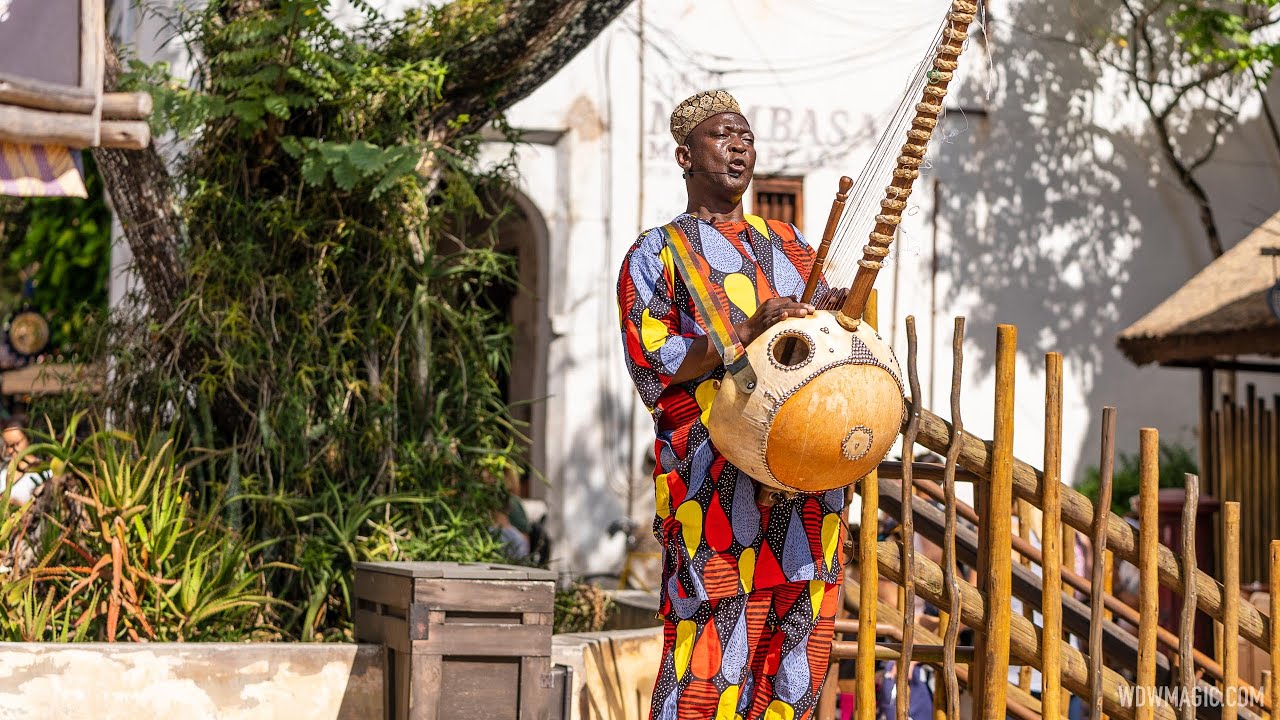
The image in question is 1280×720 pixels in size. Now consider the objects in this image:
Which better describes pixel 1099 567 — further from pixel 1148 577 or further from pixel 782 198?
pixel 782 198

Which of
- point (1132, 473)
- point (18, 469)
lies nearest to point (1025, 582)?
point (18, 469)

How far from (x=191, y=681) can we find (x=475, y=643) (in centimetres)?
86

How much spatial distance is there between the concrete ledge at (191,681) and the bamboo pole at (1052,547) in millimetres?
1981

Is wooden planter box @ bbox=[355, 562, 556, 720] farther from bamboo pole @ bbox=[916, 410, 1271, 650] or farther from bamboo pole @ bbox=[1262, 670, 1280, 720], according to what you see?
bamboo pole @ bbox=[1262, 670, 1280, 720]

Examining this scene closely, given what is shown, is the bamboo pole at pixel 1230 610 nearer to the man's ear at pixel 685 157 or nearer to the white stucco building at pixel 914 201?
the man's ear at pixel 685 157

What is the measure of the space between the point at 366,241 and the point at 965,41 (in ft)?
11.7

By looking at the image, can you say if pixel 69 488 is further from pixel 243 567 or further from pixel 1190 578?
pixel 1190 578

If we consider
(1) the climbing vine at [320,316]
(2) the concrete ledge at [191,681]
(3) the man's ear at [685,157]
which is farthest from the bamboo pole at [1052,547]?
(1) the climbing vine at [320,316]

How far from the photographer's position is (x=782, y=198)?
10992 mm

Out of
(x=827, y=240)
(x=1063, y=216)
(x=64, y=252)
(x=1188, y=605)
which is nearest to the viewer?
(x=827, y=240)

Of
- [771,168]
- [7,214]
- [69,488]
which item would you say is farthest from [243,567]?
[7,214]

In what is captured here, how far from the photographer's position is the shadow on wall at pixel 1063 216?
36.9 ft

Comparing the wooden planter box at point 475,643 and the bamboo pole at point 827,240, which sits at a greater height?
the bamboo pole at point 827,240

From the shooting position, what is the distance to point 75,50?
15.4ft
